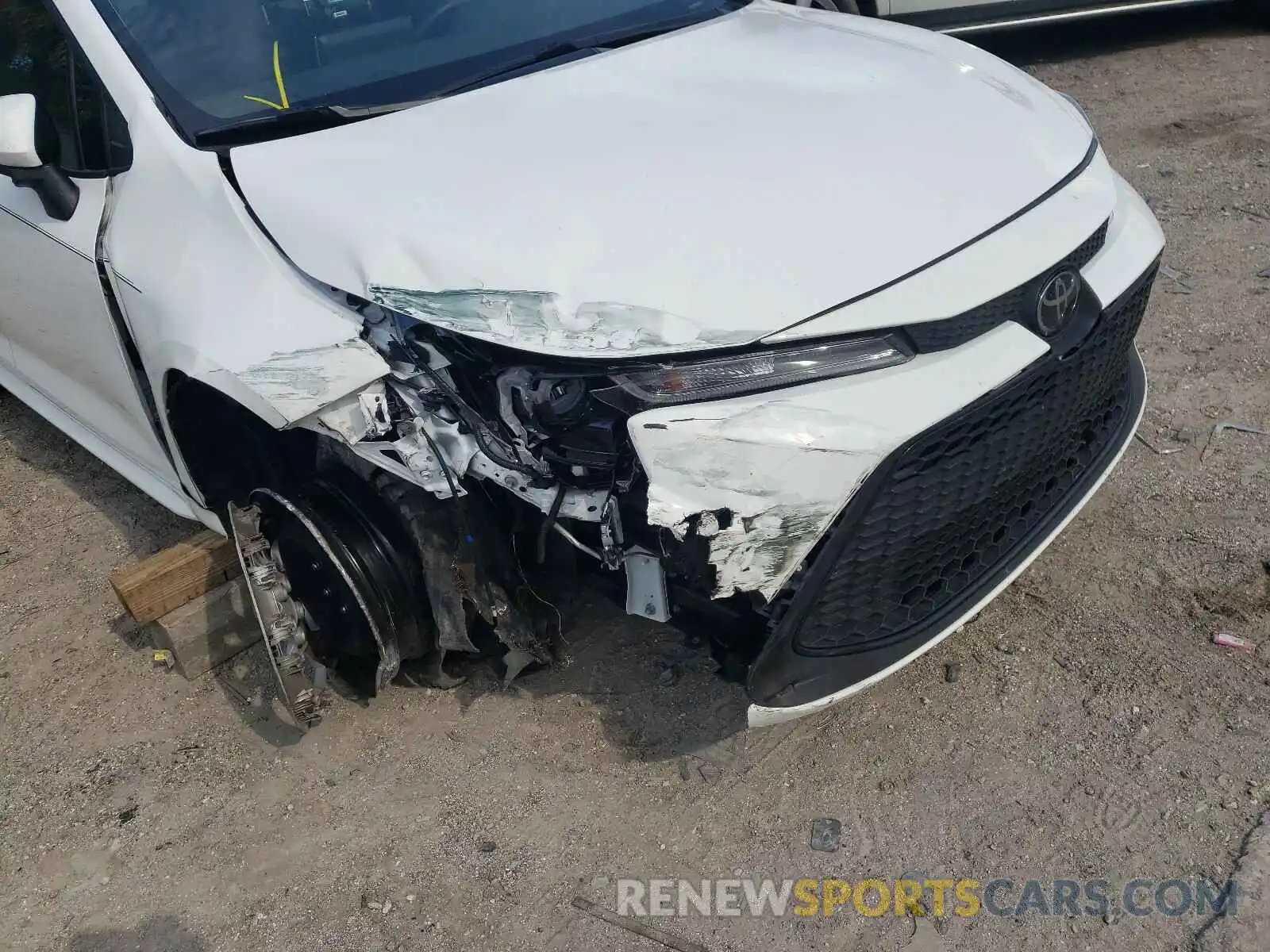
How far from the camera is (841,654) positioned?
6.80ft

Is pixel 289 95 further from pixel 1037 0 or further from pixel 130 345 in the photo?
pixel 1037 0

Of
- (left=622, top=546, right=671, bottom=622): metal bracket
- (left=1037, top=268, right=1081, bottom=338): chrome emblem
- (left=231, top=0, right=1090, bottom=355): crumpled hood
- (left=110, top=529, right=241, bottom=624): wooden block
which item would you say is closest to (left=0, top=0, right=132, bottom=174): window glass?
(left=231, top=0, right=1090, bottom=355): crumpled hood

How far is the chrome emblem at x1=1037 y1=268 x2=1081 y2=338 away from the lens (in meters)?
2.11

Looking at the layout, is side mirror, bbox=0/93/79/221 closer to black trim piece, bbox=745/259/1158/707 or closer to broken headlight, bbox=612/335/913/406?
broken headlight, bbox=612/335/913/406

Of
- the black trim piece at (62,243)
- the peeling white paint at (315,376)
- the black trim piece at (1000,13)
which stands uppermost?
the black trim piece at (62,243)

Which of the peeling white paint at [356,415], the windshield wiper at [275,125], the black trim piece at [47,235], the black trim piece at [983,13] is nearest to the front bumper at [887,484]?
the peeling white paint at [356,415]

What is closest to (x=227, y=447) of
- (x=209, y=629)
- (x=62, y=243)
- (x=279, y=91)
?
(x=209, y=629)

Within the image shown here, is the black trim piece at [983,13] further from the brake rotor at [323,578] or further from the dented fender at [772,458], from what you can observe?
the brake rotor at [323,578]

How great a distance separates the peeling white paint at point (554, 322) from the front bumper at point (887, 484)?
13cm

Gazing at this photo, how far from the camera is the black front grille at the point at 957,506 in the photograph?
6.44 feet

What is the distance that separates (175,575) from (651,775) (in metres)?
1.37

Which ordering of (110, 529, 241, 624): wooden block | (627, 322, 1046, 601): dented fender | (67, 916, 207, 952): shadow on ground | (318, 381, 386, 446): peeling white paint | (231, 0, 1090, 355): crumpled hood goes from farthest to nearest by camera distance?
(110, 529, 241, 624): wooden block
(67, 916, 207, 952): shadow on ground
(318, 381, 386, 446): peeling white paint
(231, 0, 1090, 355): crumpled hood
(627, 322, 1046, 601): dented fender

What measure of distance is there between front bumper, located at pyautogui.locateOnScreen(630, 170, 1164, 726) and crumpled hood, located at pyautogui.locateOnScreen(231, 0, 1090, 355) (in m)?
0.19
